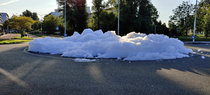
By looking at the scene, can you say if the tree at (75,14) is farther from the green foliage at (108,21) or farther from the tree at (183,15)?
the tree at (183,15)

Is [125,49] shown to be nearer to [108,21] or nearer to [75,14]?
[75,14]

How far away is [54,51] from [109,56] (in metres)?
3.89

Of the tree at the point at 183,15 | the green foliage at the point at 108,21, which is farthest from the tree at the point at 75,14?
the tree at the point at 183,15

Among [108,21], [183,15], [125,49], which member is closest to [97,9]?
[108,21]

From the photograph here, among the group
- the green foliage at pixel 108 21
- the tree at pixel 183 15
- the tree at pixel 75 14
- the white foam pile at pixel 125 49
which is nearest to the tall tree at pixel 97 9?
the green foliage at pixel 108 21

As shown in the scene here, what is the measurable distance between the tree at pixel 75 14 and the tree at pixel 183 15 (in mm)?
24472

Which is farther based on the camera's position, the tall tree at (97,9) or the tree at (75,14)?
the tall tree at (97,9)

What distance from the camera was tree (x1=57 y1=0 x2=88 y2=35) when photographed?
41.1m

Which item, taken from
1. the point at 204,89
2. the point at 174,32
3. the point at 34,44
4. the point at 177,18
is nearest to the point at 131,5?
the point at 177,18

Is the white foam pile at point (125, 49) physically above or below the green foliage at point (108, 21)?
below

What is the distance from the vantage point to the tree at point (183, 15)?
38.7 m

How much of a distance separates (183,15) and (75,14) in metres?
28.6

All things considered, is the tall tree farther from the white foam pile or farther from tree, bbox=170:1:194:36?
the white foam pile

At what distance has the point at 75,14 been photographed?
41.0 m
